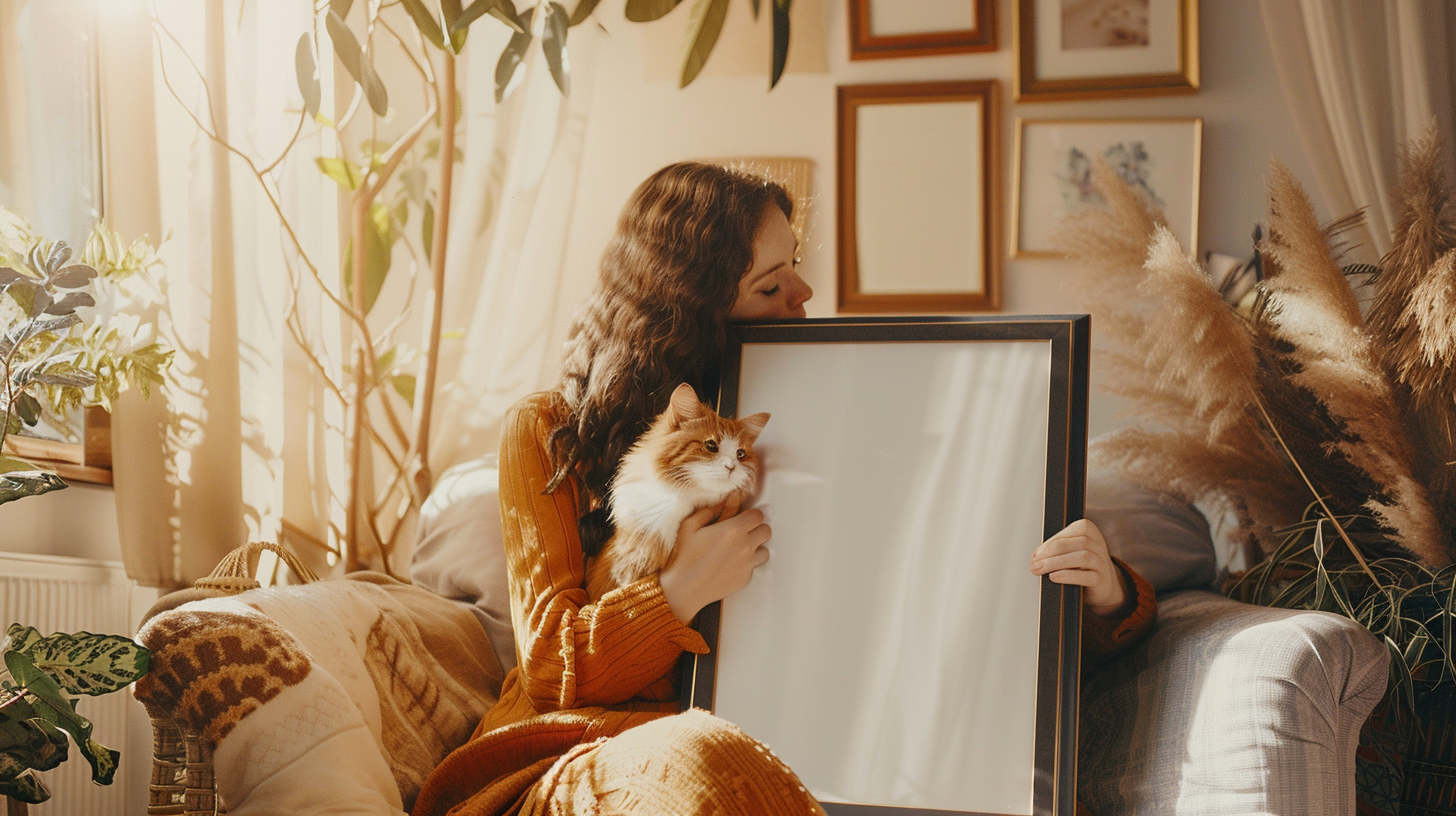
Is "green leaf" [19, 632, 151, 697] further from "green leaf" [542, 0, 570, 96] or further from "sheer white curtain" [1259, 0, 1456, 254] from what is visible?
"sheer white curtain" [1259, 0, 1456, 254]

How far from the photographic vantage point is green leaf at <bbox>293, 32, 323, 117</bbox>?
5.31ft

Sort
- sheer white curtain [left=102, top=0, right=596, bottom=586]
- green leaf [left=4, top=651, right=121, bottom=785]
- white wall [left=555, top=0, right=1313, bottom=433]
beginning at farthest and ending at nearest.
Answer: white wall [left=555, top=0, right=1313, bottom=433], sheer white curtain [left=102, top=0, right=596, bottom=586], green leaf [left=4, top=651, right=121, bottom=785]

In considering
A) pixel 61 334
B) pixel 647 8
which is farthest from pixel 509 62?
pixel 61 334

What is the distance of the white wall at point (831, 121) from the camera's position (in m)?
2.04

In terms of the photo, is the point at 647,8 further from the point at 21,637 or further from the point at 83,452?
the point at 83,452

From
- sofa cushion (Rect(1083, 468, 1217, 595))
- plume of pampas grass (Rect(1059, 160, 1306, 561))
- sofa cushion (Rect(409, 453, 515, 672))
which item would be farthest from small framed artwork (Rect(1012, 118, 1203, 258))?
sofa cushion (Rect(409, 453, 515, 672))

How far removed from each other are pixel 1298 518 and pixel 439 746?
1.22 meters

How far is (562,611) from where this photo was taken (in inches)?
45.6

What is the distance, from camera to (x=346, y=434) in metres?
1.79

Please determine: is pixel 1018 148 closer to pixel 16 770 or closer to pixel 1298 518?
pixel 1298 518

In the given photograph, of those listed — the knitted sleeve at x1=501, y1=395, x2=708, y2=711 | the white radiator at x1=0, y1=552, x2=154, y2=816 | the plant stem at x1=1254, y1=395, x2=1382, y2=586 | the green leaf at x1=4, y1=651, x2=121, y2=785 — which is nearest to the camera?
the green leaf at x1=4, y1=651, x2=121, y2=785

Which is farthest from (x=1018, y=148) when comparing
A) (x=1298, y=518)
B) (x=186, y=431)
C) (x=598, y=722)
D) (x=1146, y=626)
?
(x=186, y=431)

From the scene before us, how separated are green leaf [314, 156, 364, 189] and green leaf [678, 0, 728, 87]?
2.19 ft

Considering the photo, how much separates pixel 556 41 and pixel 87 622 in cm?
127
